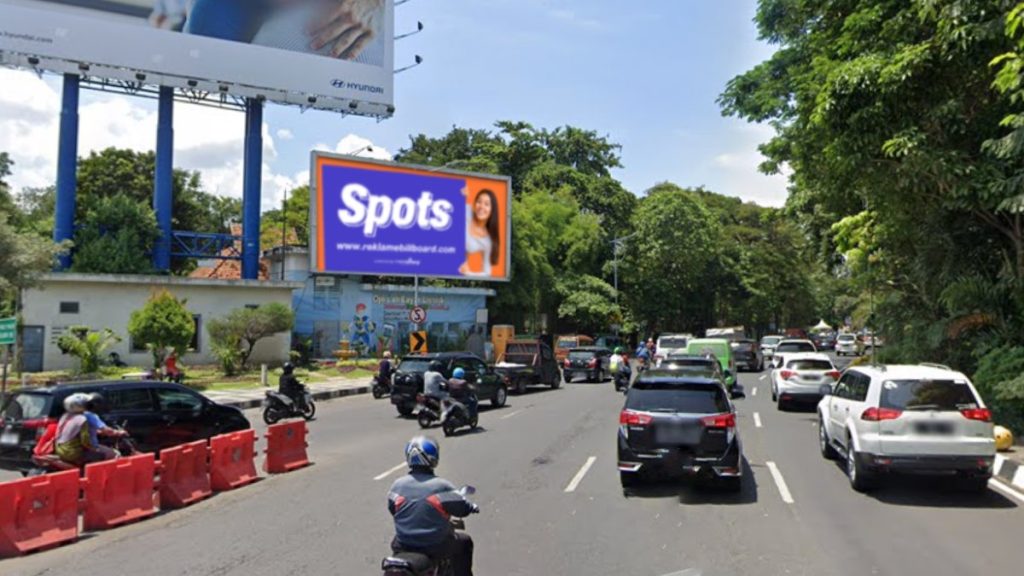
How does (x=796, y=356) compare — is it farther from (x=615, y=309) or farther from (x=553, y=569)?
(x=615, y=309)

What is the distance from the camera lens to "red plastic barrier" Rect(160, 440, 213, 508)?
995 centimetres

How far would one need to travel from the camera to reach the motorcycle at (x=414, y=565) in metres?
4.82

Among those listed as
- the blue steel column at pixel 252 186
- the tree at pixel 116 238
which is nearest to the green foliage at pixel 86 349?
the tree at pixel 116 238

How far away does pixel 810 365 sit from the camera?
21719 millimetres

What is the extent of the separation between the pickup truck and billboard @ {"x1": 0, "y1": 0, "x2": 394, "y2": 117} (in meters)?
17.6

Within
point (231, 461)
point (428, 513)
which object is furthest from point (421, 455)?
point (231, 461)

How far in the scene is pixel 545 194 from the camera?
58188 mm

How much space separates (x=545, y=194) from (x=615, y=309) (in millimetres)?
10328

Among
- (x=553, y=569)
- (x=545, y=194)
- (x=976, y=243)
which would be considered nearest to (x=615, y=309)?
(x=545, y=194)

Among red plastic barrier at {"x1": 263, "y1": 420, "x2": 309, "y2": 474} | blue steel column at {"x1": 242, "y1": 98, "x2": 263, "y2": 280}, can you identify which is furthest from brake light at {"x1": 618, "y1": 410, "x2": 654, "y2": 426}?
blue steel column at {"x1": 242, "y1": 98, "x2": 263, "y2": 280}

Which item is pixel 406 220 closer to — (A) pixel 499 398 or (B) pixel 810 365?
(A) pixel 499 398

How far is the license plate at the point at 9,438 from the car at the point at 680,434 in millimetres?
8069

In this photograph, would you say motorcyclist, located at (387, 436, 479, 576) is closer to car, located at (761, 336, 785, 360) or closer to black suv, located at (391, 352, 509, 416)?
black suv, located at (391, 352, 509, 416)

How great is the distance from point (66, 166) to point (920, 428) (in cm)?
3547
